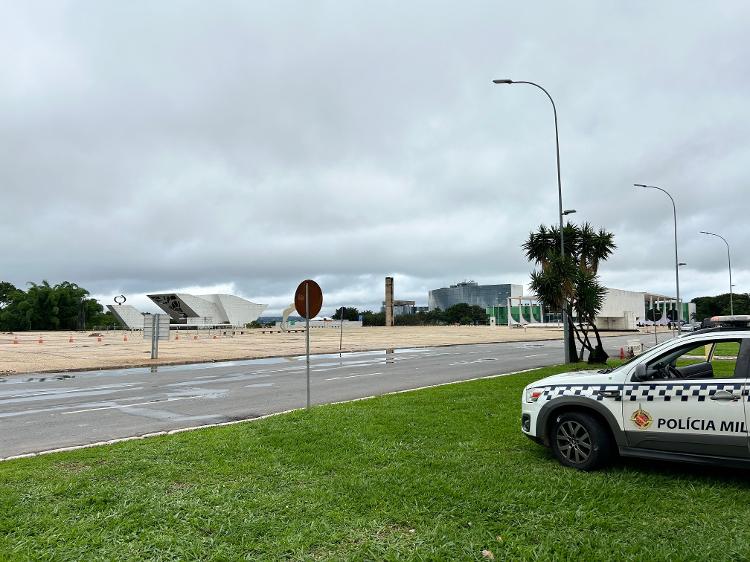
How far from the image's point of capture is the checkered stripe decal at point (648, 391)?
17.0ft

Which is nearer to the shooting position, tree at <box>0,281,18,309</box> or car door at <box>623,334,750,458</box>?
car door at <box>623,334,750,458</box>

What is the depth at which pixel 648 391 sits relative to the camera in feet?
18.1

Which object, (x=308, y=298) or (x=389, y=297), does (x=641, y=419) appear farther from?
(x=389, y=297)

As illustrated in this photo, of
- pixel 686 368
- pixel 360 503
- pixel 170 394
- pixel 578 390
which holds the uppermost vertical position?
pixel 686 368

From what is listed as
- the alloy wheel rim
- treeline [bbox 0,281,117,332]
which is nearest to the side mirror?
the alloy wheel rim

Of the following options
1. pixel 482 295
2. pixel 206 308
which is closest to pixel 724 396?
pixel 206 308

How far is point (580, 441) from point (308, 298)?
19.0 ft

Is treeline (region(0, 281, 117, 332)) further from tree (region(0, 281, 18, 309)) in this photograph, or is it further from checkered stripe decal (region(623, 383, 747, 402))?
checkered stripe decal (region(623, 383, 747, 402))

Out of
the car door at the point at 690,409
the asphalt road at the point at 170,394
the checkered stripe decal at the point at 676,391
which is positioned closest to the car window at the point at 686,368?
the car door at the point at 690,409

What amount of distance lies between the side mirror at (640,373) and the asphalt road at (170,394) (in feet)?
24.0

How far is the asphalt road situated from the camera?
377 inches

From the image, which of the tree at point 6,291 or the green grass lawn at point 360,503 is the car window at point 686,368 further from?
the tree at point 6,291

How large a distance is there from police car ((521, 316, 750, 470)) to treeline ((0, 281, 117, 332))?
357 feet

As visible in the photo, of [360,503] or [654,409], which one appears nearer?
[360,503]
